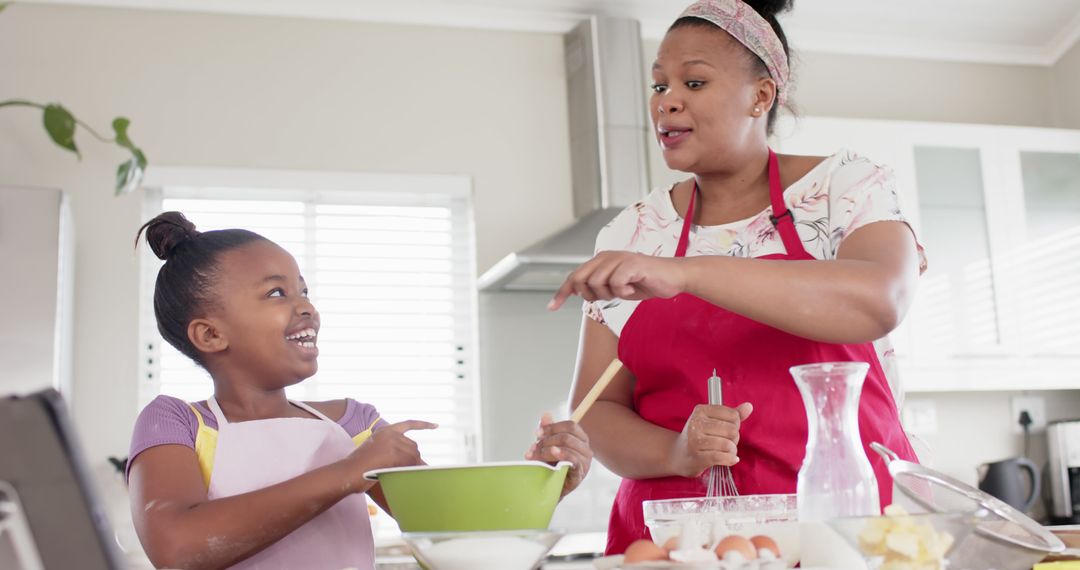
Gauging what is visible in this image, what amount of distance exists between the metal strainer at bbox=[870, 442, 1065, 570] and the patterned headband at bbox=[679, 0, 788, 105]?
0.72m

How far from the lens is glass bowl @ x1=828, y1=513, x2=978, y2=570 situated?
797 mm

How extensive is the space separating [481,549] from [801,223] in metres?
0.71

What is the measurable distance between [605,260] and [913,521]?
1.27 feet

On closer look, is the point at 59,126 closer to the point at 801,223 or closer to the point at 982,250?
the point at 801,223

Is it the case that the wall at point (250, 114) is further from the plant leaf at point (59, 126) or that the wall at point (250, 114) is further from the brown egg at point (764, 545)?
the brown egg at point (764, 545)

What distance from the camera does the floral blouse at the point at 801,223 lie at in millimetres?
1329

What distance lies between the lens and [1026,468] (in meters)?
3.95

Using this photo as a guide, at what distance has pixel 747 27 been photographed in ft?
4.88

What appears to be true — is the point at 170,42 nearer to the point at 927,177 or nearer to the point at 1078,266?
the point at 927,177

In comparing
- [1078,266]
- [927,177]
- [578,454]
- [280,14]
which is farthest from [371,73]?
[578,454]

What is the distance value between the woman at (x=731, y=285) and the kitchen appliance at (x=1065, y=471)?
2.91 m

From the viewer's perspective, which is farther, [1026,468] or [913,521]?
[1026,468]

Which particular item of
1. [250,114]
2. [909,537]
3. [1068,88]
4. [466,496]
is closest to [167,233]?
[466,496]

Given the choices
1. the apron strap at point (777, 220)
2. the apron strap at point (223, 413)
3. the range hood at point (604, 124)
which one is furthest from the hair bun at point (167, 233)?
the range hood at point (604, 124)
